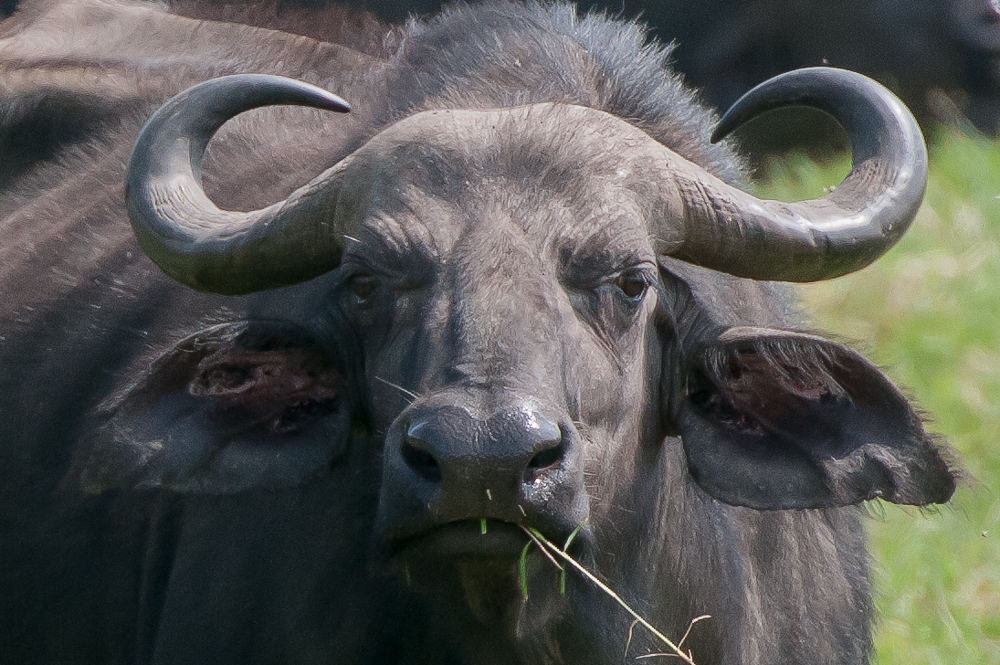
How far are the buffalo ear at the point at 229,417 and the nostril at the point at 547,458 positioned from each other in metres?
0.99

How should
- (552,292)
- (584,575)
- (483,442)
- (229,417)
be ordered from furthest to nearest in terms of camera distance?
(229,417), (584,575), (552,292), (483,442)

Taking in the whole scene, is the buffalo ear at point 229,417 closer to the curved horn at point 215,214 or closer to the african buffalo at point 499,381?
the african buffalo at point 499,381

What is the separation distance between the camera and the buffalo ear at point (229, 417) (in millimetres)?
4168

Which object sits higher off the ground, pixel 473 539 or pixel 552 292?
pixel 552 292

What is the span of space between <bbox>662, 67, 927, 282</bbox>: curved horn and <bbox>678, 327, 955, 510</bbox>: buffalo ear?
0.22 m

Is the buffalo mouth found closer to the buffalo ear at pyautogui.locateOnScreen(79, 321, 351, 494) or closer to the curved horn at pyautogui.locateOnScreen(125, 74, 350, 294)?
the buffalo ear at pyautogui.locateOnScreen(79, 321, 351, 494)

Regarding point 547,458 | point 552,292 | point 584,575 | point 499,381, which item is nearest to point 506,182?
point 552,292

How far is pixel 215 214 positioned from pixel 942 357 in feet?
16.4

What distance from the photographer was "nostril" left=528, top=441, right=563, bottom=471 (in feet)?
10.8

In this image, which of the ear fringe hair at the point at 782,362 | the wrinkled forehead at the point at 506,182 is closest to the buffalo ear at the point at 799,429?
the ear fringe hair at the point at 782,362

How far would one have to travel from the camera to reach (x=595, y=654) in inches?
165

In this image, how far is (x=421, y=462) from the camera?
10.9ft

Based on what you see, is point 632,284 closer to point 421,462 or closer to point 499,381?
point 499,381

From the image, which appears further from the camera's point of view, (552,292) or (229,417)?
(229,417)
